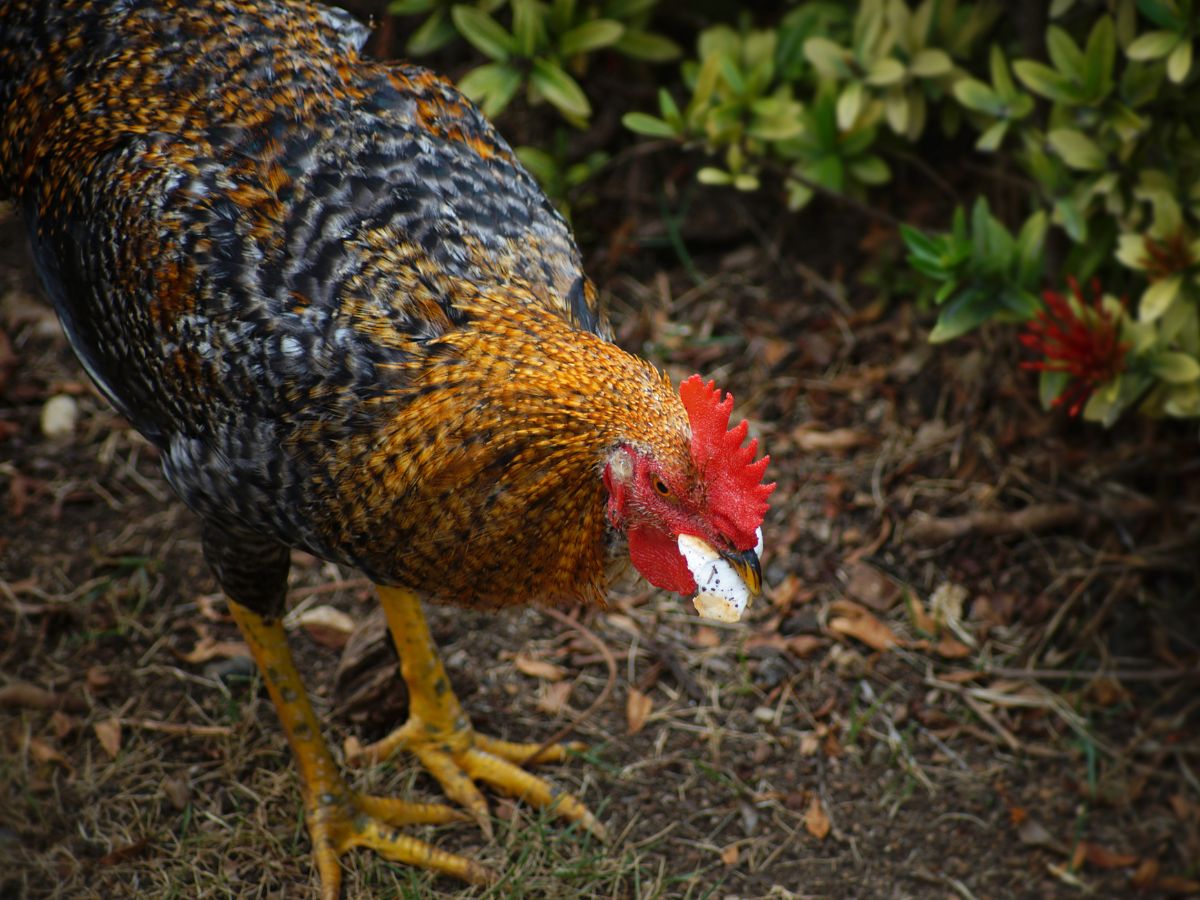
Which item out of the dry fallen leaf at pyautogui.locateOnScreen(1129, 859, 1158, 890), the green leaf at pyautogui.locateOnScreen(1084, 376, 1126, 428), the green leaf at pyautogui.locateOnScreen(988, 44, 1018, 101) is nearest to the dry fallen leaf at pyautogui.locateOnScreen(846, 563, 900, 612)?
the green leaf at pyautogui.locateOnScreen(1084, 376, 1126, 428)

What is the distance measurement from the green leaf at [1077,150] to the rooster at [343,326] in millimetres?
1956

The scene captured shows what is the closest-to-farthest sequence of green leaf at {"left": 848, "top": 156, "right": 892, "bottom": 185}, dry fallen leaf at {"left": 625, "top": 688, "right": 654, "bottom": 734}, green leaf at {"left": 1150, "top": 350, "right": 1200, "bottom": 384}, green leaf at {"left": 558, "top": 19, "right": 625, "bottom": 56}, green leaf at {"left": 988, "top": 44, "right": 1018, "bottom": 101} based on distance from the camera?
green leaf at {"left": 1150, "top": 350, "right": 1200, "bottom": 384} → dry fallen leaf at {"left": 625, "top": 688, "right": 654, "bottom": 734} → green leaf at {"left": 988, "top": 44, "right": 1018, "bottom": 101} → green leaf at {"left": 558, "top": 19, "right": 625, "bottom": 56} → green leaf at {"left": 848, "top": 156, "right": 892, "bottom": 185}

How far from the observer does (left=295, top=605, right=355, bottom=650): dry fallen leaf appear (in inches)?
170

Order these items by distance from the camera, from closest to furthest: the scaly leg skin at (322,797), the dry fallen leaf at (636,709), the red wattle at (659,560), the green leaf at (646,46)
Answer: the red wattle at (659,560), the scaly leg skin at (322,797), the dry fallen leaf at (636,709), the green leaf at (646,46)

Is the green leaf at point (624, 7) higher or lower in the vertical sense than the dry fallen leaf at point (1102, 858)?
higher

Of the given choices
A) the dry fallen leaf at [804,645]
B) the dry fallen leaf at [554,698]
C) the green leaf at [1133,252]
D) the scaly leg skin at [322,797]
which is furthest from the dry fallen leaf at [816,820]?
the green leaf at [1133,252]

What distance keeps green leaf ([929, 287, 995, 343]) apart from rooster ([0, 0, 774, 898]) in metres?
1.63

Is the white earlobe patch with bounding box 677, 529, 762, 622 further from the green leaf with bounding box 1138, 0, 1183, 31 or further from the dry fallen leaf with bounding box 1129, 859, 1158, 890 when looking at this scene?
the green leaf with bounding box 1138, 0, 1183, 31

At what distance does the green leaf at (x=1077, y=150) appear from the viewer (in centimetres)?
419

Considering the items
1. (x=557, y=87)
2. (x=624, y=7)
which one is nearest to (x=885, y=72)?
(x=624, y=7)

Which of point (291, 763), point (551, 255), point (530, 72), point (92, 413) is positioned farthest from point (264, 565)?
point (530, 72)

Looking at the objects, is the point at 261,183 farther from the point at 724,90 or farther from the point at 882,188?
the point at 882,188

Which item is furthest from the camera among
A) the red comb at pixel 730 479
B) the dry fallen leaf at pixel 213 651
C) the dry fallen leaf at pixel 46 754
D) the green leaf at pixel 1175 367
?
the dry fallen leaf at pixel 213 651

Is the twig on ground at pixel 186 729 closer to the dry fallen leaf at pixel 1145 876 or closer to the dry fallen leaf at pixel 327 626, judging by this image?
the dry fallen leaf at pixel 327 626
